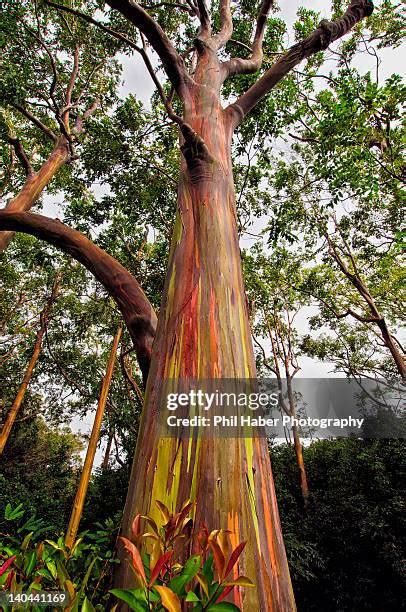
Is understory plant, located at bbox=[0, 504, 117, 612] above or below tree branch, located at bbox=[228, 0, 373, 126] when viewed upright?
below

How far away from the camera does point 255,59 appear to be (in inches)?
180

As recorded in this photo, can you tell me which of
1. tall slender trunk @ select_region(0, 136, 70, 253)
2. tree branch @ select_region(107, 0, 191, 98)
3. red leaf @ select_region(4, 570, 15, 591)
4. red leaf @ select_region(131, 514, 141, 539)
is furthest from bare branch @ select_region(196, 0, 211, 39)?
red leaf @ select_region(4, 570, 15, 591)

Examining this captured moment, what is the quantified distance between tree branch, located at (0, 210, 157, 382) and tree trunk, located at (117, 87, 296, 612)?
1.38 ft

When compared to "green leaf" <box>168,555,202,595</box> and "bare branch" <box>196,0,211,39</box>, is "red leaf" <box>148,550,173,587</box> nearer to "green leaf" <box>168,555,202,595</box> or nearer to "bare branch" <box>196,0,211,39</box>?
"green leaf" <box>168,555,202,595</box>

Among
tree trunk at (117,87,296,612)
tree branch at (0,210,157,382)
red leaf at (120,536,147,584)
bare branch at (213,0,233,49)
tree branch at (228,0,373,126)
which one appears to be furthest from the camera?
bare branch at (213,0,233,49)

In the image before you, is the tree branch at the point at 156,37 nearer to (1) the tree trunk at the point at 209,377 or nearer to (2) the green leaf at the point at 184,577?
(1) the tree trunk at the point at 209,377

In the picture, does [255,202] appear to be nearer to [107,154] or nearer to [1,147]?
[107,154]

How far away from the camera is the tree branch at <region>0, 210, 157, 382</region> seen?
2252 mm

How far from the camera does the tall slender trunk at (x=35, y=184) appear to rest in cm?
479

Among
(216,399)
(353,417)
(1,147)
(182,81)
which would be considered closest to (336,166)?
(182,81)

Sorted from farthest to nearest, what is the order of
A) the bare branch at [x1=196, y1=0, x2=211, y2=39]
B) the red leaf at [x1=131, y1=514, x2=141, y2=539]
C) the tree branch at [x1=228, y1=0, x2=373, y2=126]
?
the bare branch at [x1=196, y1=0, x2=211, y2=39], the tree branch at [x1=228, y1=0, x2=373, y2=126], the red leaf at [x1=131, y1=514, x2=141, y2=539]

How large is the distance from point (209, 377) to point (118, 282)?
1.18 m

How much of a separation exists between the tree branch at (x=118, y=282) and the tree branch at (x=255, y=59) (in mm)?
2847

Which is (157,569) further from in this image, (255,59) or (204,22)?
(255,59)
